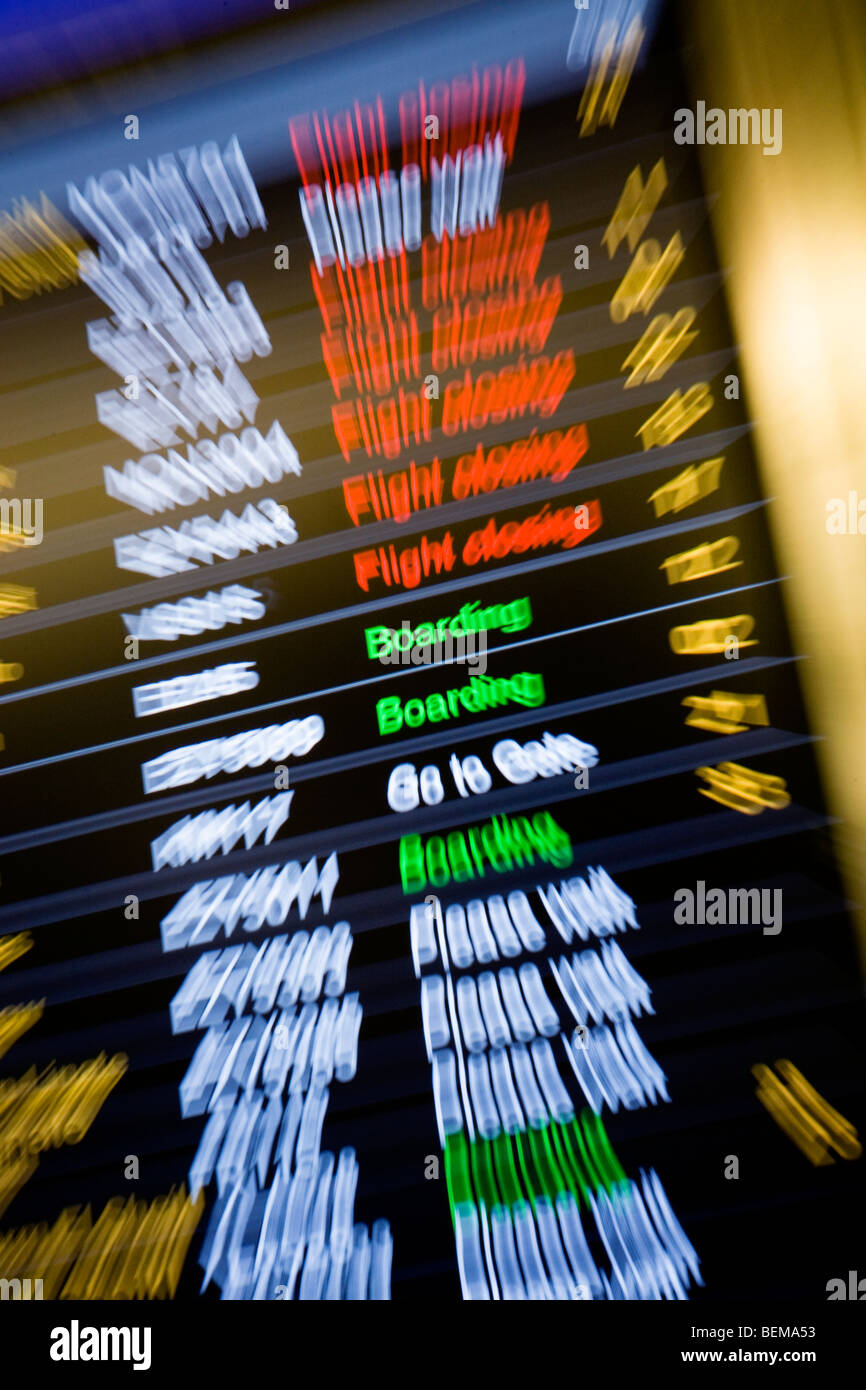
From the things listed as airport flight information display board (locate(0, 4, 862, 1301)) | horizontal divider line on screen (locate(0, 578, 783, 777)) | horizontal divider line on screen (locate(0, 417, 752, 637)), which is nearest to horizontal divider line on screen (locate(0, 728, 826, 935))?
airport flight information display board (locate(0, 4, 862, 1301))

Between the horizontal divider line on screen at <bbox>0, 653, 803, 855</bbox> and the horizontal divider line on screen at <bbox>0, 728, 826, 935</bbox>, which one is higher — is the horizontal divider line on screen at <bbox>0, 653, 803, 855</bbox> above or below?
above

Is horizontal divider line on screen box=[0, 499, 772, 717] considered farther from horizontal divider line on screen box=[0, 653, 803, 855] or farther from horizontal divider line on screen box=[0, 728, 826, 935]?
horizontal divider line on screen box=[0, 728, 826, 935]

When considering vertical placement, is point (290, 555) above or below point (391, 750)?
above

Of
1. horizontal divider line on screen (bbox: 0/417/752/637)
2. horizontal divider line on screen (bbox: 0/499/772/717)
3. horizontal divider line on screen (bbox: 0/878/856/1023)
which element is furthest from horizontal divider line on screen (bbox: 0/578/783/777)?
horizontal divider line on screen (bbox: 0/878/856/1023)

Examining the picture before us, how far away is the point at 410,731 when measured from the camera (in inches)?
51.7

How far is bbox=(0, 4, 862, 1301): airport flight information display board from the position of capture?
124cm

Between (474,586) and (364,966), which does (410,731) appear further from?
(364,966)

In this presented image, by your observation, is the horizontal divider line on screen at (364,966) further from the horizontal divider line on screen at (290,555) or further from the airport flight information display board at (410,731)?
the horizontal divider line on screen at (290,555)

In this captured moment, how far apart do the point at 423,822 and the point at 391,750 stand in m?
0.13

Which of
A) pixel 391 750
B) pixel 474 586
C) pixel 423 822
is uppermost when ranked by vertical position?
pixel 474 586

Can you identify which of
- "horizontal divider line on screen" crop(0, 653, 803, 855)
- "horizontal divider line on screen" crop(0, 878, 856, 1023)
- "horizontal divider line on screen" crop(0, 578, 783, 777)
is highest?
"horizontal divider line on screen" crop(0, 578, 783, 777)

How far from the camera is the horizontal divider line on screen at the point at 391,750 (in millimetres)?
1281

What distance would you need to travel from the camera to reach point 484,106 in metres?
1.32

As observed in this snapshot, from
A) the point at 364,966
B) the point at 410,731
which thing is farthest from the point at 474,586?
the point at 364,966
